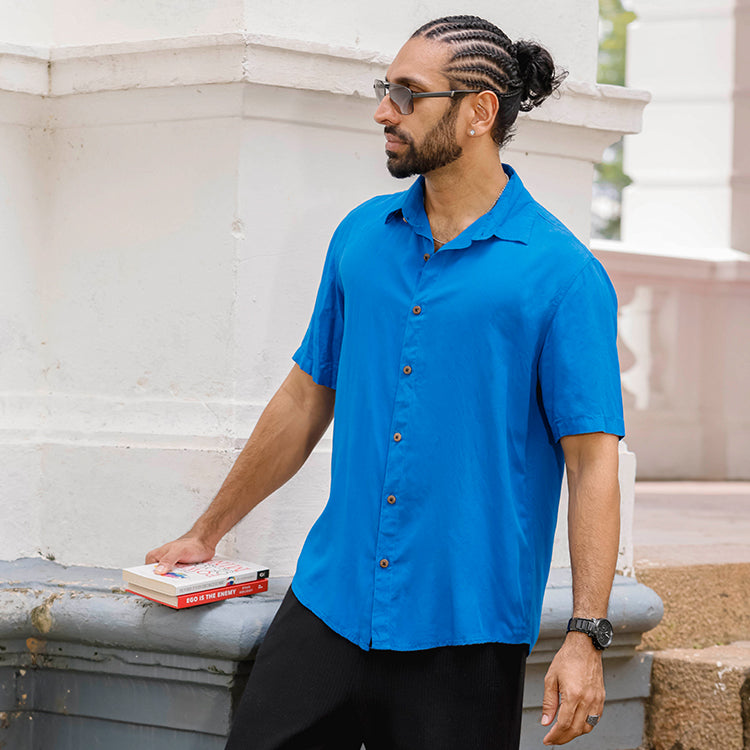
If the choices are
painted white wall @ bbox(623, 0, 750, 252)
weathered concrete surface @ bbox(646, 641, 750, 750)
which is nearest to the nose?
weathered concrete surface @ bbox(646, 641, 750, 750)

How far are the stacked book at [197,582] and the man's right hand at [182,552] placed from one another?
17mm

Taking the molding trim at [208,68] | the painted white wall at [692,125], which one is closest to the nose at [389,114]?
the molding trim at [208,68]

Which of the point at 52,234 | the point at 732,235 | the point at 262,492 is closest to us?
the point at 262,492

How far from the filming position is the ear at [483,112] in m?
2.41

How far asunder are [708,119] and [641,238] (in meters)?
0.82

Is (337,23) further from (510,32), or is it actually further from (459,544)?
(459,544)

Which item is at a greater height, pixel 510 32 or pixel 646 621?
pixel 510 32

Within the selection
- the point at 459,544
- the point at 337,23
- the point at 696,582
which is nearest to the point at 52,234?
the point at 337,23

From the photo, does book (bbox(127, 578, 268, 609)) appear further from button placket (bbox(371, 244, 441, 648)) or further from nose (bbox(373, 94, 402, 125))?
nose (bbox(373, 94, 402, 125))

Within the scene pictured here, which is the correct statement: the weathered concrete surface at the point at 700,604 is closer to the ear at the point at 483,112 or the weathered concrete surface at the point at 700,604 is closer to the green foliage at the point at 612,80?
the ear at the point at 483,112

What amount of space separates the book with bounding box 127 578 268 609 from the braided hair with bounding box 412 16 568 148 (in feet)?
3.55

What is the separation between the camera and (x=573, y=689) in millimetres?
2197

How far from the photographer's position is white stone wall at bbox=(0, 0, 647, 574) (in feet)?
9.82

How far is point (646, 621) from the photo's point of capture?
3.13 metres
